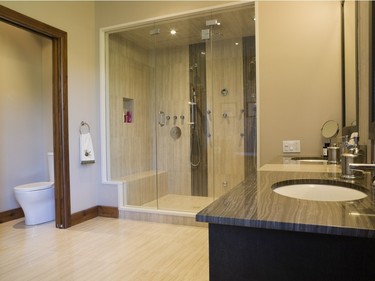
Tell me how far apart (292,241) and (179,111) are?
12.6 feet

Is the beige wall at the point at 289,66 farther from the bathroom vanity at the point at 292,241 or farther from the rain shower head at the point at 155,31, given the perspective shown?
the bathroom vanity at the point at 292,241

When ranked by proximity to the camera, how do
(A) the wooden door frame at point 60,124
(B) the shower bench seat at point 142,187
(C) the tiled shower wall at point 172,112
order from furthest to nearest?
(C) the tiled shower wall at point 172,112
(B) the shower bench seat at point 142,187
(A) the wooden door frame at point 60,124

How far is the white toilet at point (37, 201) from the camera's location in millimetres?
3189

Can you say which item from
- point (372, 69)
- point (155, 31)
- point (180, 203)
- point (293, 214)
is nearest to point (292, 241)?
point (293, 214)

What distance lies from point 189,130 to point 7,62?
2553mm

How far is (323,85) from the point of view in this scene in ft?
8.62

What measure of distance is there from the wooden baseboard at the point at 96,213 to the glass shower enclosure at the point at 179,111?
210mm

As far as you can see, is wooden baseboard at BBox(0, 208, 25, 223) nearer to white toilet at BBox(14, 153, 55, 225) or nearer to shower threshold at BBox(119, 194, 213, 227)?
white toilet at BBox(14, 153, 55, 225)

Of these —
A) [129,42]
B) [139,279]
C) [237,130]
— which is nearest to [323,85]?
[237,130]

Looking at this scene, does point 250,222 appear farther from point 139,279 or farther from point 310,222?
point 139,279

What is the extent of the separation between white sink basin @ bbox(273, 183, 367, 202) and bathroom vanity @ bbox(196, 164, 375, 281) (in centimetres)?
35

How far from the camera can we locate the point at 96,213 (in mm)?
3592

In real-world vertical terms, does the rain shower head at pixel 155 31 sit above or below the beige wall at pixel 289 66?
above

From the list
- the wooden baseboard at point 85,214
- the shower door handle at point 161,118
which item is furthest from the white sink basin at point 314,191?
the shower door handle at point 161,118
